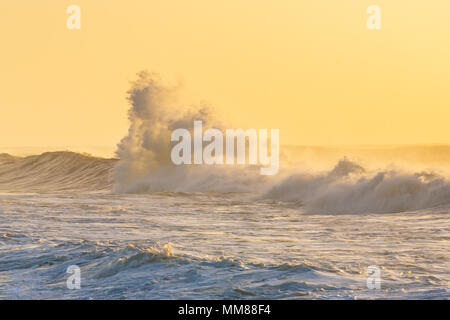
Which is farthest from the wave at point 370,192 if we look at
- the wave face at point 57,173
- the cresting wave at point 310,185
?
the wave face at point 57,173

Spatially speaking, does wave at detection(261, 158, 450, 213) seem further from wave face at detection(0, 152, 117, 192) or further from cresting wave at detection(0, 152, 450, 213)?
wave face at detection(0, 152, 117, 192)

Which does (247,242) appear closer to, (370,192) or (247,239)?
(247,239)

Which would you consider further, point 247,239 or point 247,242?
point 247,239

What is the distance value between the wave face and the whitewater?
319 inches

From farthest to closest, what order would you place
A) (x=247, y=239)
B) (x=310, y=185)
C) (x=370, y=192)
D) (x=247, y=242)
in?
(x=310, y=185), (x=370, y=192), (x=247, y=239), (x=247, y=242)

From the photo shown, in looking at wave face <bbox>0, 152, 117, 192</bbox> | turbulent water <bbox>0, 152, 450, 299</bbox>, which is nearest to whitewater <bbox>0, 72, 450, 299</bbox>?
turbulent water <bbox>0, 152, 450, 299</bbox>

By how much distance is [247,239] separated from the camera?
11.0 m

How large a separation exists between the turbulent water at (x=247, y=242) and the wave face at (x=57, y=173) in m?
12.3

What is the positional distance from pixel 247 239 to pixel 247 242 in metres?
0.37

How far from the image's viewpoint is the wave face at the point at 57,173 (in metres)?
33.3

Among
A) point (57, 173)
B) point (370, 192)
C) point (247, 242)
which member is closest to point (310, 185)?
point (370, 192)

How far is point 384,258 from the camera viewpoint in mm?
9062

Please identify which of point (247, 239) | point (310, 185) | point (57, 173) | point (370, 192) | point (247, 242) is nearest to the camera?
point (247, 242)
